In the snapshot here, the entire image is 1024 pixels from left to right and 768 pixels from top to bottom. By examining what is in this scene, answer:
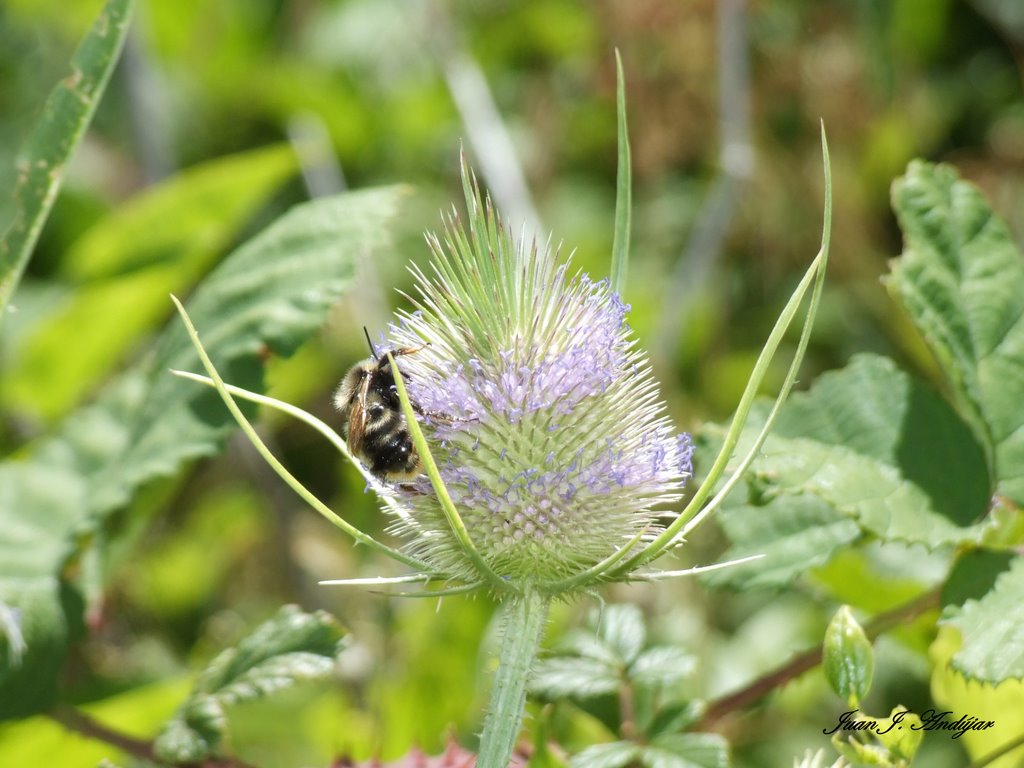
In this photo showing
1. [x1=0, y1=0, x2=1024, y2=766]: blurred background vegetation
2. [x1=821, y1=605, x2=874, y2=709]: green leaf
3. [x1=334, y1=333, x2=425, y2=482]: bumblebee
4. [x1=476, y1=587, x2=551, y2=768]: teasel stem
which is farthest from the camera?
[x1=0, y1=0, x2=1024, y2=766]: blurred background vegetation

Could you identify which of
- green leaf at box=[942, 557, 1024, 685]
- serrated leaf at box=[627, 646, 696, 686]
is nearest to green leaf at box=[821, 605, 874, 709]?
green leaf at box=[942, 557, 1024, 685]

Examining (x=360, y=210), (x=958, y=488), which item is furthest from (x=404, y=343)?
(x=958, y=488)

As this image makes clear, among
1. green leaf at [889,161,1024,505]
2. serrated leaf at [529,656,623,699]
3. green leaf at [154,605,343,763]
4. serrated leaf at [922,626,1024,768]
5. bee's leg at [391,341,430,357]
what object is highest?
bee's leg at [391,341,430,357]

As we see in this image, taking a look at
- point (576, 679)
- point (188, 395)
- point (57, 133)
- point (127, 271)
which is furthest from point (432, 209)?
point (576, 679)

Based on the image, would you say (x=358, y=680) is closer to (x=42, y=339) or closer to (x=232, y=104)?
(x=42, y=339)

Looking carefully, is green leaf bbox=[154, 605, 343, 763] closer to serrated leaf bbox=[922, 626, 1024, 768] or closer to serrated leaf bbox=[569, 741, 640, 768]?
serrated leaf bbox=[569, 741, 640, 768]

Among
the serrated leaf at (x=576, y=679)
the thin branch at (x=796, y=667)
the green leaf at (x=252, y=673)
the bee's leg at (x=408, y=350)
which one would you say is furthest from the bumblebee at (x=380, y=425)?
the thin branch at (x=796, y=667)
